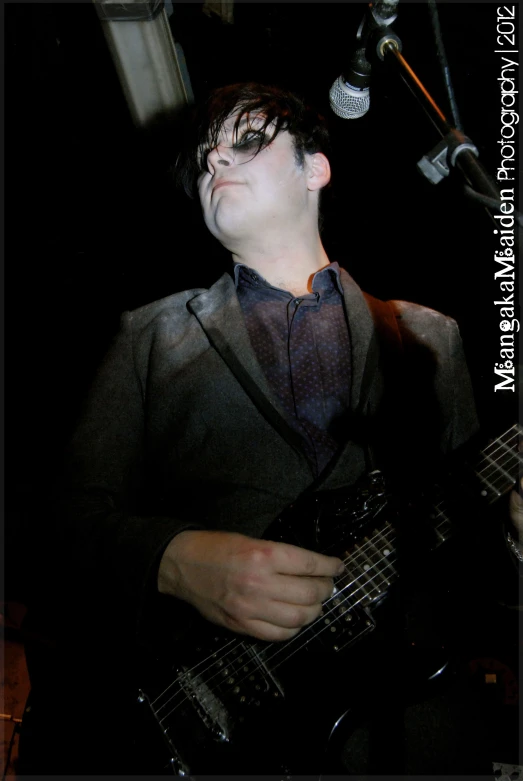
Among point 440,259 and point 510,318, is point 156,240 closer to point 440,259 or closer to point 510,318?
point 440,259

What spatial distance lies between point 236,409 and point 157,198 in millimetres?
2093

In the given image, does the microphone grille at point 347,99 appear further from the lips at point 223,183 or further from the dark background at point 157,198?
the dark background at point 157,198

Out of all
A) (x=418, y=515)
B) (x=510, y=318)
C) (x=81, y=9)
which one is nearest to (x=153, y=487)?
(x=418, y=515)

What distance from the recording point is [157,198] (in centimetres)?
304

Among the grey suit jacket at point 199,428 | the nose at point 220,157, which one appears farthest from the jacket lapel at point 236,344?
the nose at point 220,157

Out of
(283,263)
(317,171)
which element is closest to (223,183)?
(283,263)

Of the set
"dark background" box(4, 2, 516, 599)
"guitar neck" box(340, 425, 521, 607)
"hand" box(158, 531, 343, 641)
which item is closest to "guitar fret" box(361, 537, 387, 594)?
"guitar neck" box(340, 425, 521, 607)

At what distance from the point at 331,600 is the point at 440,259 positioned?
223 cm

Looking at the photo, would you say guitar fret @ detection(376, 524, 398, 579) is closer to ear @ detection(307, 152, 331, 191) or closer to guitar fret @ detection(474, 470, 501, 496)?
guitar fret @ detection(474, 470, 501, 496)

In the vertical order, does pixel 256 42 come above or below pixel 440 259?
above

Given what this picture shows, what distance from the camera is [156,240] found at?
3111mm

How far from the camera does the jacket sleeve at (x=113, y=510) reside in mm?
1318

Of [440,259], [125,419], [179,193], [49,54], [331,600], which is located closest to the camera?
[331,600]

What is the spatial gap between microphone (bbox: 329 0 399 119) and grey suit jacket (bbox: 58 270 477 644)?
28.7 inches
